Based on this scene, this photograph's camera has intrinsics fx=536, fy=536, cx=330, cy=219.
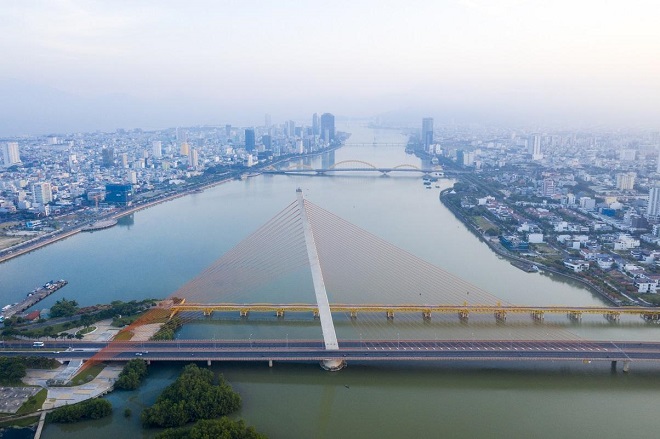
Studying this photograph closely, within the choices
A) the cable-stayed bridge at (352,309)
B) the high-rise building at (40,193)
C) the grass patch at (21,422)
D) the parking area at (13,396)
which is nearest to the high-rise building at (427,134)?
the high-rise building at (40,193)

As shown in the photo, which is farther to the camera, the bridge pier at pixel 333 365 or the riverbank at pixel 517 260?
the riverbank at pixel 517 260

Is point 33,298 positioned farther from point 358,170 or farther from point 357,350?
point 358,170

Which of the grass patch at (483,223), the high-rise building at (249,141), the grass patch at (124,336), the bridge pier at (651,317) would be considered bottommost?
the bridge pier at (651,317)

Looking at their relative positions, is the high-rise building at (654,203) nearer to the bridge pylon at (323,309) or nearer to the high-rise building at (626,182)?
the high-rise building at (626,182)

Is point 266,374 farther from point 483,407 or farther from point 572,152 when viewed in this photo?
point 572,152

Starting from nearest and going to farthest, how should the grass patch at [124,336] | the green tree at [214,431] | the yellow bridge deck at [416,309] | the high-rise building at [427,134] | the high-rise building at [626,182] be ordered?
the green tree at [214,431] < the grass patch at [124,336] < the yellow bridge deck at [416,309] < the high-rise building at [626,182] < the high-rise building at [427,134]
